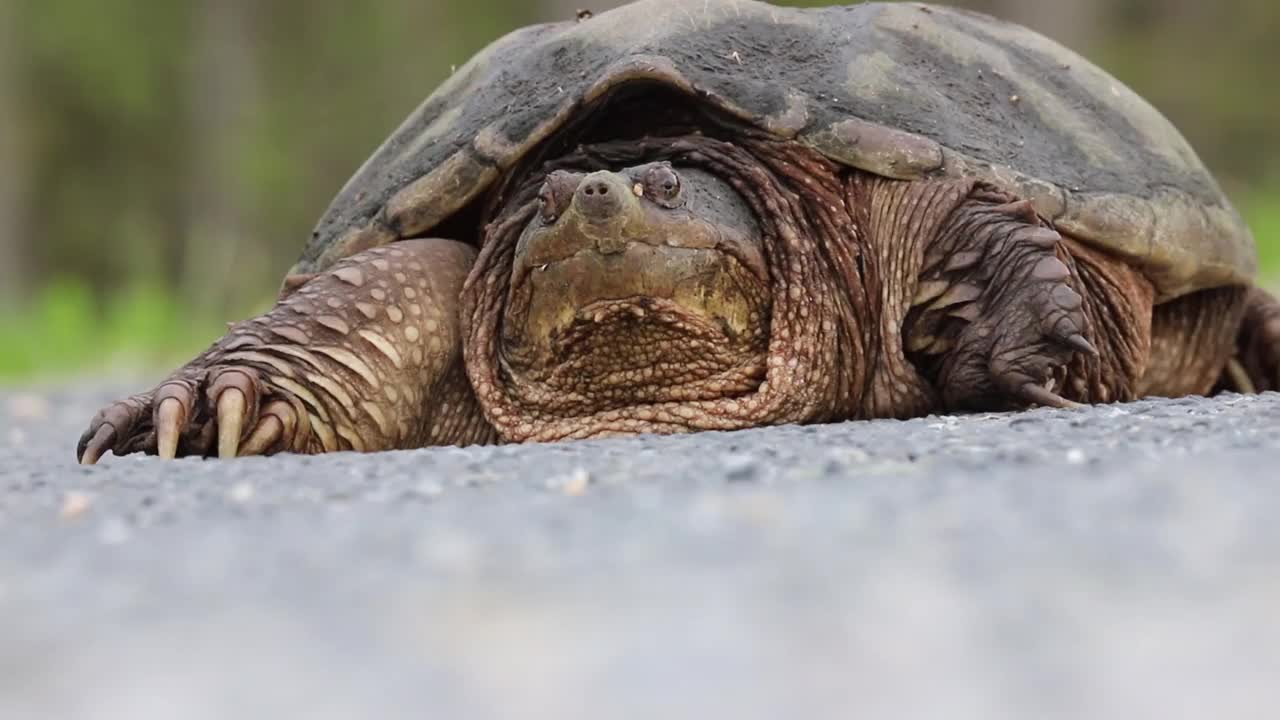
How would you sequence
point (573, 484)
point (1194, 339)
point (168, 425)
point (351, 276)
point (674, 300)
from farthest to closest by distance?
point (1194, 339) < point (351, 276) < point (674, 300) < point (168, 425) < point (573, 484)

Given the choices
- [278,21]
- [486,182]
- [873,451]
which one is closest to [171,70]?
[278,21]

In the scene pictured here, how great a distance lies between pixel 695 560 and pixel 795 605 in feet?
0.43

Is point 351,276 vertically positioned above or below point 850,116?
below

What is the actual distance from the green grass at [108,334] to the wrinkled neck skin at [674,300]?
16.6 feet

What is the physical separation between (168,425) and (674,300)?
2.92 feet

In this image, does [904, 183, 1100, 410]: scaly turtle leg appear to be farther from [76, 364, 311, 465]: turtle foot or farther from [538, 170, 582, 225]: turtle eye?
[76, 364, 311, 465]: turtle foot

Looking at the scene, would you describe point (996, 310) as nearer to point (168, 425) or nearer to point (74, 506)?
point (168, 425)

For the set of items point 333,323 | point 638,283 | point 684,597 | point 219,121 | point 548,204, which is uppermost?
point 684,597

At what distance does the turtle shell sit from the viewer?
2.57 metres

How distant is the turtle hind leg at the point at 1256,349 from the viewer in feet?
10.7

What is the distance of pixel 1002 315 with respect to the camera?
7.78 feet

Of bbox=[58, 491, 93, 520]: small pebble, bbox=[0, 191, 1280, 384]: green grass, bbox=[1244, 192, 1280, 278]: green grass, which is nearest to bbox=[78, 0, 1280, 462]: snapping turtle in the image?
bbox=[58, 491, 93, 520]: small pebble

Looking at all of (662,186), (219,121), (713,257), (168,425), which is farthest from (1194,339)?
(219,121)

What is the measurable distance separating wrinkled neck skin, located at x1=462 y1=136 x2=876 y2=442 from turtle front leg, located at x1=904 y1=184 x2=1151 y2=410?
0.15 metres
